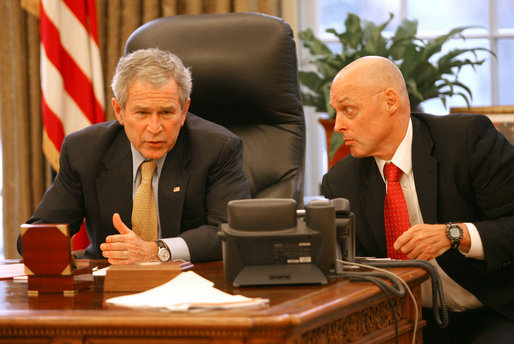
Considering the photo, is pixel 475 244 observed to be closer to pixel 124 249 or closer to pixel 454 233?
pixel 454 233

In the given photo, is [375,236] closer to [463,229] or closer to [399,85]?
[463,229]

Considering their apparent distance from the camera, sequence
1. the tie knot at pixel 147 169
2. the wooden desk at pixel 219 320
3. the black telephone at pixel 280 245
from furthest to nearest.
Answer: the tie knot at pixel 147 169
the black telephone at pixel 280 245
the wooden desk at pixel 219 320

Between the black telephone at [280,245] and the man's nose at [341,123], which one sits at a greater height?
the man's nose at [341,123]

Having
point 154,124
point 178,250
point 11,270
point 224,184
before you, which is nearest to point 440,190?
point 224,184

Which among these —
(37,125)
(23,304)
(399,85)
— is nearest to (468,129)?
(399,85)

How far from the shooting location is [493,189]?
201 centimetres

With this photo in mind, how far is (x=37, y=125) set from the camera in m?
3.57

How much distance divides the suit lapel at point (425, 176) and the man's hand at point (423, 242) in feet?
0.50

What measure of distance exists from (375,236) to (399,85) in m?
0.50

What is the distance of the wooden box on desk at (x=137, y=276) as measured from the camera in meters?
1.49

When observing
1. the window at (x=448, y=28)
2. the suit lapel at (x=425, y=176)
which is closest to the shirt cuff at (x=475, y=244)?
the suit lapel at (x=425, y=176)

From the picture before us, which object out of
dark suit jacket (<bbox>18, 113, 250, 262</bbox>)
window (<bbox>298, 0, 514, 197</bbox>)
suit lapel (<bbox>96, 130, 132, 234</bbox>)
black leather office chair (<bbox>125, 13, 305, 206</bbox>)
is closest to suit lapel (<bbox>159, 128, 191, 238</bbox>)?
dark suit jacket (<bbox>18, 113, 250, 262</bbox>)

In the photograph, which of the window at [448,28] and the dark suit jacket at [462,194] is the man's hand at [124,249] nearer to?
the dark suit jacket at [462,194]

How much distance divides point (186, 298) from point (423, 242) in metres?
0.78
